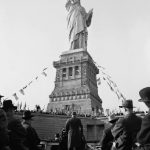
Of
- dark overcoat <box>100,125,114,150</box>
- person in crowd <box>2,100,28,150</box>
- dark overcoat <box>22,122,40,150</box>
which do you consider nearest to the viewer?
person in crowd <box>2,100,28,150</box>

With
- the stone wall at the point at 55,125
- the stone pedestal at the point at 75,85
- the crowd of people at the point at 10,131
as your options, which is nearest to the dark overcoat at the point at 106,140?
the crowd of people at the point at 10,131

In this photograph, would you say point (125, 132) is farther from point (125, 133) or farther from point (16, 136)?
point (16, 136)

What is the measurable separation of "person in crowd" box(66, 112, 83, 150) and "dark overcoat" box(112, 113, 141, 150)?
16.8 ft

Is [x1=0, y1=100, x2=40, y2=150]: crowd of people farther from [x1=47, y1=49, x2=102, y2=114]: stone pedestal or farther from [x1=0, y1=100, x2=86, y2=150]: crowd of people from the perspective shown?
[x1=47, y1=49, x2=102, y2=114]: stone pedestal

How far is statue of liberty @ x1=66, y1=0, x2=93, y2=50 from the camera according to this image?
54.8 m

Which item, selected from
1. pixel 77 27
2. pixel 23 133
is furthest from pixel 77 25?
pixel 23 133

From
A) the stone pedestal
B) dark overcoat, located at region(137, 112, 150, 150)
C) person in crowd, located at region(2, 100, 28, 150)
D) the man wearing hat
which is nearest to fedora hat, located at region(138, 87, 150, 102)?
dark overcoat, located at region(137, 112, 150, 150)

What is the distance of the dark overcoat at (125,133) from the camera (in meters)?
6.80

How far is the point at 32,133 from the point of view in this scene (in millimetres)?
8344

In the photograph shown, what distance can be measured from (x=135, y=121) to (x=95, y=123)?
29.4 meters

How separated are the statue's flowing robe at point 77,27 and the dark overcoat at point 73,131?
141 ft

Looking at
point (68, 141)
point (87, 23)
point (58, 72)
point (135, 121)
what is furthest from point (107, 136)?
point (87, 23)

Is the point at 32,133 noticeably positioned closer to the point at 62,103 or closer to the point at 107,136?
the point at 107,136

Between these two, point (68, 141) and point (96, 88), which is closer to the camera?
point (68, 141)
